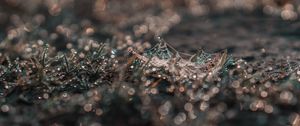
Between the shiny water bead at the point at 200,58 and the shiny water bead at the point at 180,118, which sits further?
the shiny water bead at the point at 200,58

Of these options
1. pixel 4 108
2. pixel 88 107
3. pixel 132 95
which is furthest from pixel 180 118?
pixel 4 108

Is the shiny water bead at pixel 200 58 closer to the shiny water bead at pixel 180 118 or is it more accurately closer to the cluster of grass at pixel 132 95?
the cluster of grass at pixel 132 95

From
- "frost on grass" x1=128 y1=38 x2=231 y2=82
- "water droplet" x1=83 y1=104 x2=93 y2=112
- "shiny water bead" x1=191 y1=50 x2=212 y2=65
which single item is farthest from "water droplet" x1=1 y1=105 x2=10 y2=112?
"shiny water bead" x1=191 y1=50 x2=212 y2=65

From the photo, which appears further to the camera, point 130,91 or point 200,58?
point 200,58

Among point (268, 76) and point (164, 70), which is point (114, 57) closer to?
point (164, 70)

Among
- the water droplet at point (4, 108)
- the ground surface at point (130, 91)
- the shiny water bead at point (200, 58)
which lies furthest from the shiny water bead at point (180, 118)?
the water droplet at point (4, 108)

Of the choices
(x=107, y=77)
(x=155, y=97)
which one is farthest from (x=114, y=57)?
(x=155, y=97)

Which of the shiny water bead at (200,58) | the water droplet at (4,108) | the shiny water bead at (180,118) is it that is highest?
the shiny water bead at (200,58)

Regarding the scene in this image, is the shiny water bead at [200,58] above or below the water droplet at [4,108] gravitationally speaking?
above

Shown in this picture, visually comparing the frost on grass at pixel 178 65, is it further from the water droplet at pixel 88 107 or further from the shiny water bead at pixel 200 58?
the water droplet at pixel 88 107

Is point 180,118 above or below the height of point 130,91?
below

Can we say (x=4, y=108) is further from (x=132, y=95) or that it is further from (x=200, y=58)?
(x=200, y=58)
